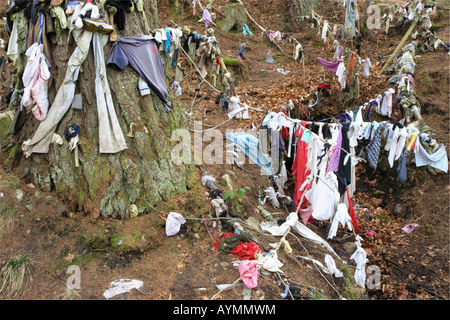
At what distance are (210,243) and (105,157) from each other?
7.93 ft

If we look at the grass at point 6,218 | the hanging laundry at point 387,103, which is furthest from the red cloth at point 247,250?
the hanging laundry at point 387,103

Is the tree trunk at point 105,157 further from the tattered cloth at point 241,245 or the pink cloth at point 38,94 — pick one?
the tattered cloth at point 241,245

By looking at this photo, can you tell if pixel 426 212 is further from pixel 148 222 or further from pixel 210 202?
pixel 148 222

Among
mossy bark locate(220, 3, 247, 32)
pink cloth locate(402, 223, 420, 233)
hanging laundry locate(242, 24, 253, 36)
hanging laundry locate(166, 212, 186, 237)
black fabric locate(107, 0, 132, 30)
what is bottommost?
pink cloth locate(402, 223, 420, 233)

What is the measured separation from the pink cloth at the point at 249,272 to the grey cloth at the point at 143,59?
332 cm

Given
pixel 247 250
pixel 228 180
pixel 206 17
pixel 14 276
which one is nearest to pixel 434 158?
pixel 228 180

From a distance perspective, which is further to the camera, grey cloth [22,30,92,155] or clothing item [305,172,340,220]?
clothing item [305,172,340,220]

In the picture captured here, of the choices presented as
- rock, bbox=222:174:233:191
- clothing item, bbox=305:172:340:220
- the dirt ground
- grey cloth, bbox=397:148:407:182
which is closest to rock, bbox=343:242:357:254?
the dirt ground

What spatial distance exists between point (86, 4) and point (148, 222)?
373cm

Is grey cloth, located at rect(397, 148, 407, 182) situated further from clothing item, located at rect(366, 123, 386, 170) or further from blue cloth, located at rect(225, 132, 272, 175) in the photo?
blue cloth, located at rect(225, 132, 272, 175)

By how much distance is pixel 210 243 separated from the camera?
6188 millimetres

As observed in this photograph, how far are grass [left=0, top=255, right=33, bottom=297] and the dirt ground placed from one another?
0.11m

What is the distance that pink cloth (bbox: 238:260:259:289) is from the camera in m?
5.34

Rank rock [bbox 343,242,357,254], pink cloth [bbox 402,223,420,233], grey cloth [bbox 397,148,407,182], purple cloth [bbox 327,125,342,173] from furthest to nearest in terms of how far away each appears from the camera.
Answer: grey cloth [bbox 397,148,407,182]
pink cloth [bbox 402,223,420,233]
purple cloth [bbox 327,125,342,173]
rock [bbox 343,242,357,254]
